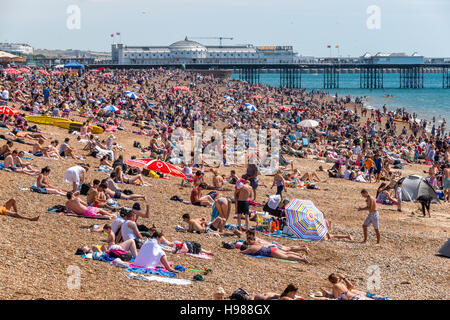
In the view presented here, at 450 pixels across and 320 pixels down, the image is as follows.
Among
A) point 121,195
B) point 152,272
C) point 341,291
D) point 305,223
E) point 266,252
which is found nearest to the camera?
point 341,291

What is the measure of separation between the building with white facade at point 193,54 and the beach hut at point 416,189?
352 ft

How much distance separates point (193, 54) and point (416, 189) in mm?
122733

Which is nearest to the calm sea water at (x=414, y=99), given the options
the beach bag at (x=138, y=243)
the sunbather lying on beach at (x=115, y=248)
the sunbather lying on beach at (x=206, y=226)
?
the sunbather lying on beach at (x=206, y=226)

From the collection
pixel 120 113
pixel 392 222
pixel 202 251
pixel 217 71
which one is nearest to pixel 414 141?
pixel 120 113

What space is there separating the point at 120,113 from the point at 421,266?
1928cm

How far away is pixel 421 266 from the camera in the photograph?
10.4 metres

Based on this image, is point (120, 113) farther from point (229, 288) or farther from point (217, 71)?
point (217, 71)

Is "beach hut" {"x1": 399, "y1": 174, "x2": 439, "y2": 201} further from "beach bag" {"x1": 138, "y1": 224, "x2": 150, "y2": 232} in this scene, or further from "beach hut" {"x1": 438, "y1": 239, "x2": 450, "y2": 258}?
"beach bag" {"x1": 138, "y1": 224, "x2": 150, "y2": 232}

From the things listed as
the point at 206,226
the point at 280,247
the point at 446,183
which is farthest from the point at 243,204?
the point at 446,183

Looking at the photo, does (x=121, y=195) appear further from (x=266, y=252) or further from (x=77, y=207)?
(x=266, y=252)

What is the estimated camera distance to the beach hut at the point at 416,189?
14.8 m

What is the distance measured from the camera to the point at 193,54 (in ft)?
442
